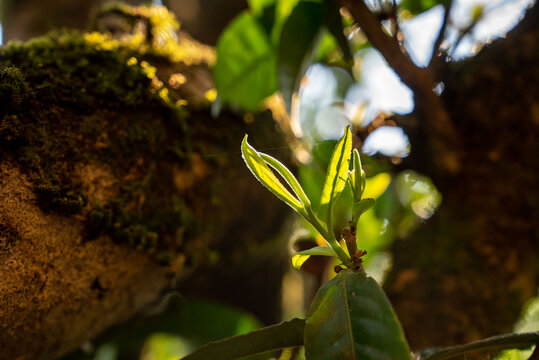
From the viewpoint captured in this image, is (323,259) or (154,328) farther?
(154,328)

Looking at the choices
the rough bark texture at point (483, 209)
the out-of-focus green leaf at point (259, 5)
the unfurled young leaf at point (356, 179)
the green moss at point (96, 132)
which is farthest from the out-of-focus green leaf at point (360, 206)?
the out-of-focus green leaf at point (259, 5)

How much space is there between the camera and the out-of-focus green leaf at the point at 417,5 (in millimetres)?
969

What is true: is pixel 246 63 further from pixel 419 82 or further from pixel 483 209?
pixel 483 209

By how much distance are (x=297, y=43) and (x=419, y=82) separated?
0.26 m

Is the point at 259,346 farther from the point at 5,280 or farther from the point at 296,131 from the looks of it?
the point at 296,131

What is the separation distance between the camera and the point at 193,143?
816 mm

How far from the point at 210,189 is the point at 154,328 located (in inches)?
22.2

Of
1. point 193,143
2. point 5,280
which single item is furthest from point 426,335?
point 5,280

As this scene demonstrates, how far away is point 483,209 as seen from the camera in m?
0.95

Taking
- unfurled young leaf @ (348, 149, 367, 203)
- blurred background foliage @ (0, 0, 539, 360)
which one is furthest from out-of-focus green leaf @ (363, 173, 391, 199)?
unfurled young leaf @ (348, 149, 367, 203)

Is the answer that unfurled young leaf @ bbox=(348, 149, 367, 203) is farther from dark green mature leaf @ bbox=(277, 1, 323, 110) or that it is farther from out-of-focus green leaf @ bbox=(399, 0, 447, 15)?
out-of-focus green leaf @ bbox=(399, 0, 447, 15)

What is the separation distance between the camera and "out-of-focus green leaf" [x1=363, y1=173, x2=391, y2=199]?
1.03 metres

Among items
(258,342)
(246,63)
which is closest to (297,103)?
(246,63)

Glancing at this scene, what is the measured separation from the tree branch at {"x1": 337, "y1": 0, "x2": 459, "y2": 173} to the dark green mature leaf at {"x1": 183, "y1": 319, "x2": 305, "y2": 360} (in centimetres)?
54
